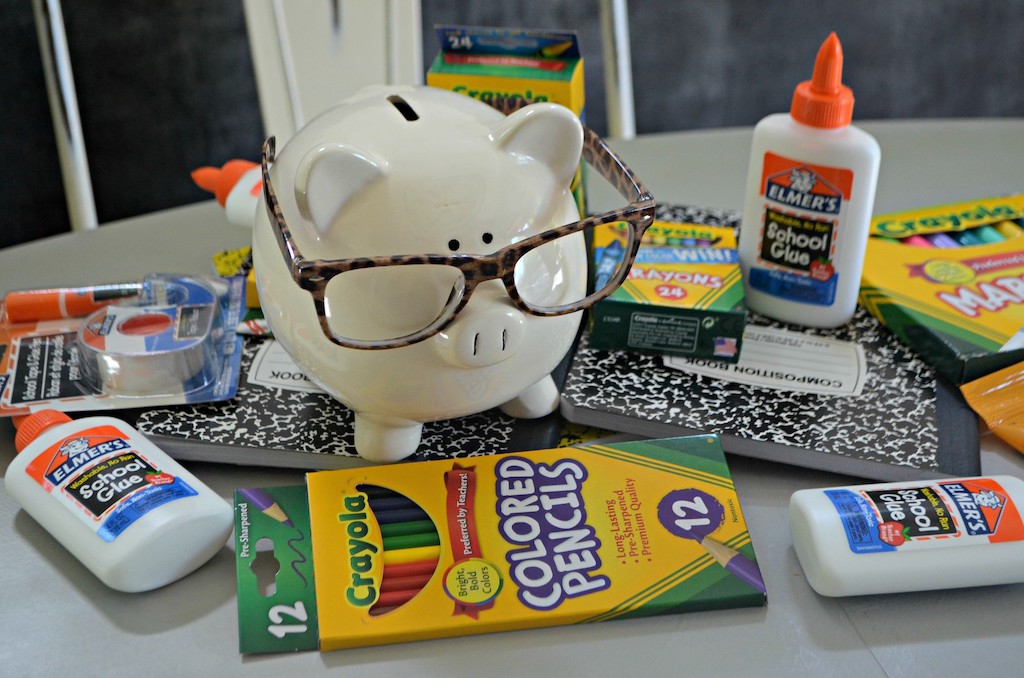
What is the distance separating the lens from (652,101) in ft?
6.32

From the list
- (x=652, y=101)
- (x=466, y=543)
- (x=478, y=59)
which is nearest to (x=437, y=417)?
(x=466, y=543)

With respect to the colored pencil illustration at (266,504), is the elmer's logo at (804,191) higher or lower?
higher

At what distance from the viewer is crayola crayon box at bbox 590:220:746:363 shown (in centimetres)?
72

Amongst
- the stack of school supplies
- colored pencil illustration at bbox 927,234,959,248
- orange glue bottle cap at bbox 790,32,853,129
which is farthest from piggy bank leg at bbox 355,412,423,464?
colored pencil illustration at bbox 927,234,959,248

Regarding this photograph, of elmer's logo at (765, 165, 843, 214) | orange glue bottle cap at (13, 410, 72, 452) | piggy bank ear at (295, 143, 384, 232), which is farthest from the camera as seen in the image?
elmer's logo at (765, 165, 843, 214)

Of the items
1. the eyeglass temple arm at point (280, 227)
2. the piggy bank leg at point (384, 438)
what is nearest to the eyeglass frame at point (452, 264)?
the eyeglass temple arm at point (280, 227)

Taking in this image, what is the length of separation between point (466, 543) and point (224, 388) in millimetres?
230

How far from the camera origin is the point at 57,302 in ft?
2.53

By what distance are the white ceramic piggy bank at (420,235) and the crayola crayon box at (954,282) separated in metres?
0.30

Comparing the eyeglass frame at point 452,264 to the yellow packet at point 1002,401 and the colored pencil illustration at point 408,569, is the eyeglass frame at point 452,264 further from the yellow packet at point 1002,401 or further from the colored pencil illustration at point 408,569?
the yellow packet at point 1002,401

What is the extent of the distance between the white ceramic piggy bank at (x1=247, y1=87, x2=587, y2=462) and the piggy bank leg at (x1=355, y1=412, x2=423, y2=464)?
26 mm

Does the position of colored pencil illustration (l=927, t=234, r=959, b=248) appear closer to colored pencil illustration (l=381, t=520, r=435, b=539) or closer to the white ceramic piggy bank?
the white ceramic piggy bank

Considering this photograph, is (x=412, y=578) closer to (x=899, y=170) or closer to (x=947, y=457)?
(x=947, y=457)

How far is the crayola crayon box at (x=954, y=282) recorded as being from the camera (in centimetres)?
72
